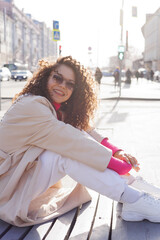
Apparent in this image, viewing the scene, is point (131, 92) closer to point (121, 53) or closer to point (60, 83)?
point (121, 53)

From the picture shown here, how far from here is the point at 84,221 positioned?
260 centimetres

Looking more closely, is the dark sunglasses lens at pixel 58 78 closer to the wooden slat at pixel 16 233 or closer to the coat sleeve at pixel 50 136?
the coat sleeve at pixel 50 136

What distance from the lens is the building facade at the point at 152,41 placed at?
71.4 metres

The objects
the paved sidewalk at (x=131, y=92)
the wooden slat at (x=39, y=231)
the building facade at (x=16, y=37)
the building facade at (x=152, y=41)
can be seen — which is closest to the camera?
the wooden slat at (x=39, y=231)

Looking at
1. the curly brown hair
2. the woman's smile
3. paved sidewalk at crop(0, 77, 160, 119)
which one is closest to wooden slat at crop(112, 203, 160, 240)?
the curly brown hair

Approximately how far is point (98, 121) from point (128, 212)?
5511 mm

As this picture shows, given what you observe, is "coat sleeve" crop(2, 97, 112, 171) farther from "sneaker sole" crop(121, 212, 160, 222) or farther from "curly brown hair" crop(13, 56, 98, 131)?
"sneaker sole" crop(121, 212, 160, 222)

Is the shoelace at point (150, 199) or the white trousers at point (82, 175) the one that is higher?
the white trousers at point (82, 175)

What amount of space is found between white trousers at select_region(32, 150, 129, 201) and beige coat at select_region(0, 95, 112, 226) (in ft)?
0.12

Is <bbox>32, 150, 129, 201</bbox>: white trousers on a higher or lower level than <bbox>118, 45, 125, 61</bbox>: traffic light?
lower

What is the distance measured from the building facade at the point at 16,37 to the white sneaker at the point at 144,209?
165 ft

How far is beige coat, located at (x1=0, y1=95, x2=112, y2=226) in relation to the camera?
7.89ft

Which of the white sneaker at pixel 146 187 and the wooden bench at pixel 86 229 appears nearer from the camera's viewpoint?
the wooden bench at pixel 86 229

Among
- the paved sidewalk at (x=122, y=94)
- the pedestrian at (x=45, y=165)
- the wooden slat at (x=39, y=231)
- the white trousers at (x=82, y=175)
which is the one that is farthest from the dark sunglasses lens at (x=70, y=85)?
the paved sidewalk at (x=122, y=94)
